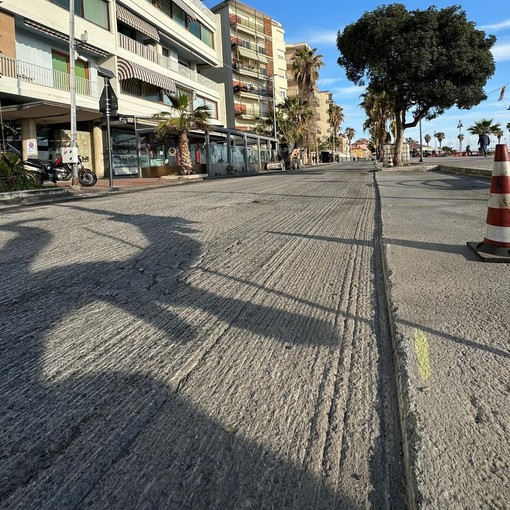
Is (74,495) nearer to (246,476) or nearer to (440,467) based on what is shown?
(246,476)

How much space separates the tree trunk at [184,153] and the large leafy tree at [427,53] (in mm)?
10156

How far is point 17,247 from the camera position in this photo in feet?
17.9

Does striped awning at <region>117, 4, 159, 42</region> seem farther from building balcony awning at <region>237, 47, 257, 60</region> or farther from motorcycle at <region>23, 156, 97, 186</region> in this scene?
building balcony awning at <region>237, 47, 257, 60</region>

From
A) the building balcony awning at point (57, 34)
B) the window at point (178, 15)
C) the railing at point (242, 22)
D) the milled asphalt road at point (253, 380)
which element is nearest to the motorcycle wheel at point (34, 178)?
the building balcony awning at point (57, 34)

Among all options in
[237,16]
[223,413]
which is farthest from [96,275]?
[237,16]

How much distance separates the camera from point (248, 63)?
61688mm

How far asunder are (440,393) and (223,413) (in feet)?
3.17

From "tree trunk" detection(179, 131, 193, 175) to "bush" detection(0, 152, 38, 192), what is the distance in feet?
40.5

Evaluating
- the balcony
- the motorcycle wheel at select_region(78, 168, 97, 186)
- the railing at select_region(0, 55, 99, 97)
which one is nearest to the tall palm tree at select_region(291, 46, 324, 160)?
the balcony

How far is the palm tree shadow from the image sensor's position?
1544mm

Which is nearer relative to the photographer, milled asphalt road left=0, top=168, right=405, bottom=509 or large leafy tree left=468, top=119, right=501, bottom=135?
milled asphalt road left=0, top=168, right=405, bottom=509

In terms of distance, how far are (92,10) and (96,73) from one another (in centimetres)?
307

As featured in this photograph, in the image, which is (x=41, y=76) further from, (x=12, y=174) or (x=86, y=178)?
(x=12, y=174)

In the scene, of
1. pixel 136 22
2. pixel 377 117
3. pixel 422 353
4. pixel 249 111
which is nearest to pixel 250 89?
pixel 249 111
